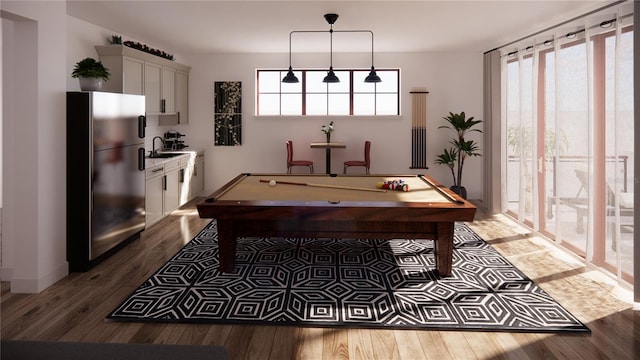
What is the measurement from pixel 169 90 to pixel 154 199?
1.99 meters

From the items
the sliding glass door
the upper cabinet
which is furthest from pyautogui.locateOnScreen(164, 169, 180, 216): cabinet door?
the sliding glass door

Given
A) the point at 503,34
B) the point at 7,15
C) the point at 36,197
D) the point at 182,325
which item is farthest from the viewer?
the point at 503,34

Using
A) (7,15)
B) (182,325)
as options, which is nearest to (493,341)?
(182,325)

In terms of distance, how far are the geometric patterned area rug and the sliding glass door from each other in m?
0.92

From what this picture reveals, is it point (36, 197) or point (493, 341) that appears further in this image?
point (36, 197)

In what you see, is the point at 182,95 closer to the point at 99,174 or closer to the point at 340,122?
the point at 340,122

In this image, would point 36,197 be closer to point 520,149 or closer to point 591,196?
point 591,196

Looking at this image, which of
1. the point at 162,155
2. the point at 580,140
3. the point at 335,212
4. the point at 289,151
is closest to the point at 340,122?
the point at 289,151

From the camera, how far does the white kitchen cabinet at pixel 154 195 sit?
5.56 meters

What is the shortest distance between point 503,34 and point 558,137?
1826 millimetres

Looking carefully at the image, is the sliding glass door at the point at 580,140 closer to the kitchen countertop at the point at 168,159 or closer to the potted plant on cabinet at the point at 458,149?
the potted plant on cabinet at the point at 458,149

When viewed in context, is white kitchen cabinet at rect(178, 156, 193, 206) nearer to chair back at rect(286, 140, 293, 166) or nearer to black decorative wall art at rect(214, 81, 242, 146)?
black decorative wall art at rect(214, 81, 242, 146)

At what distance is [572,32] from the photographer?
4738mm

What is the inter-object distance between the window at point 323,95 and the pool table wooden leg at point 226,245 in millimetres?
4601
